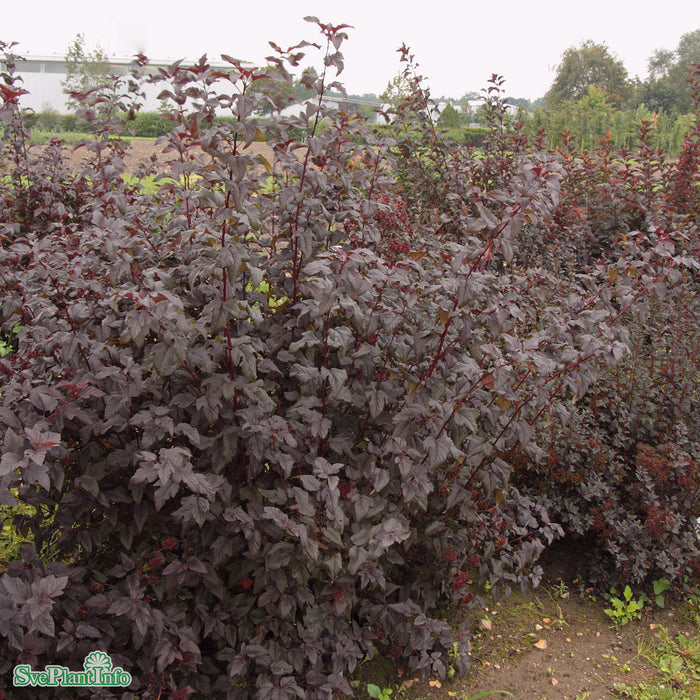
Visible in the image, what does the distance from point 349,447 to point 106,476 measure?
0.85 metres

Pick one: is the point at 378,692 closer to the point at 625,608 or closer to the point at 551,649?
the point at 551,649

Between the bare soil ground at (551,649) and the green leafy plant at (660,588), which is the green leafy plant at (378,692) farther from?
the green leafy plant at (660,588)

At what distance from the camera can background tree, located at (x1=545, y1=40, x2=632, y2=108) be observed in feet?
122

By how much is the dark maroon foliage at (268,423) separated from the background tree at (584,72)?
39.3 m

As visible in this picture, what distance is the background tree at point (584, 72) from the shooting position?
37.1 meters

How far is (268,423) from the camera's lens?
1.88m

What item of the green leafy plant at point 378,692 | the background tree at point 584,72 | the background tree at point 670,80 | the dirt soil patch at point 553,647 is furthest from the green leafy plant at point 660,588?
the background tree at point 584,72

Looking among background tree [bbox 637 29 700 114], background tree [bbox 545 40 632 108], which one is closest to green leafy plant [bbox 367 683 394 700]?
background tree [bbox 637 29 700 114]

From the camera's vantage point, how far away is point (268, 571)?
1977mm

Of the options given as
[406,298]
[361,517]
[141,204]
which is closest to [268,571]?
[361,517]

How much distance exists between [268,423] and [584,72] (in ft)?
144

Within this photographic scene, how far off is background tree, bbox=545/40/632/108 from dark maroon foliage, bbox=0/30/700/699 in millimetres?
39337

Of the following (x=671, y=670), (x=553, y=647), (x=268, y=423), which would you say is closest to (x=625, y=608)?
(x=671, y=670)

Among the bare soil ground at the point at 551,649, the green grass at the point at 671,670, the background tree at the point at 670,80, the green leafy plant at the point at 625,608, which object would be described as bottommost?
the bare soil ground at the point at 551,649
